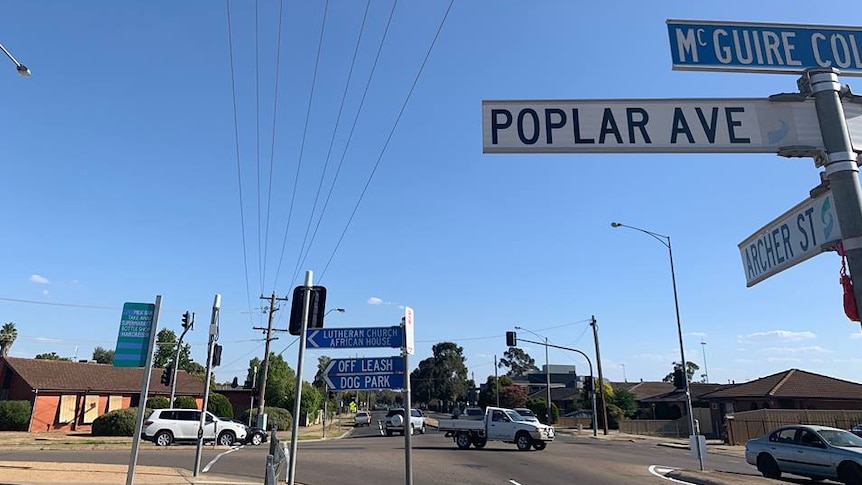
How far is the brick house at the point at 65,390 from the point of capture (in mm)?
38281

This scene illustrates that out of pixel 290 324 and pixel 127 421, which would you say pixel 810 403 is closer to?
pixel 290 324

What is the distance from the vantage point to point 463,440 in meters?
25.9

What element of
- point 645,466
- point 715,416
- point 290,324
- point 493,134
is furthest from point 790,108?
point 715,416

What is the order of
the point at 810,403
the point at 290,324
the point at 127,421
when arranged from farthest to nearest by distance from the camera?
the point at 810,403
the point at 127,421
the point at 290,324

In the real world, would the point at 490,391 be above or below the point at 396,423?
above

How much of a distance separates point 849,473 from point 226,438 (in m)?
24.4

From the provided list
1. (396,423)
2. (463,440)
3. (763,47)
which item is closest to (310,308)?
(763,47)

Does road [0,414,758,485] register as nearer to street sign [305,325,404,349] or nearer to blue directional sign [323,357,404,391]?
street sign [305,325,404,349]

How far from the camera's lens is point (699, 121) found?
3.94m

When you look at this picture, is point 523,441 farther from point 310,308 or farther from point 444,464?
point 310,308

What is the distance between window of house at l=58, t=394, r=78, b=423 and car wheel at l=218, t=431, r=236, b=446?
19235 millimetres

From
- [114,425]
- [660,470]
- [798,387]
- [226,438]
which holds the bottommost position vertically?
[660,470]

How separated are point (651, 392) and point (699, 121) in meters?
80.4

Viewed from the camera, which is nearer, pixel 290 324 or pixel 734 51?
pixel 734 51
